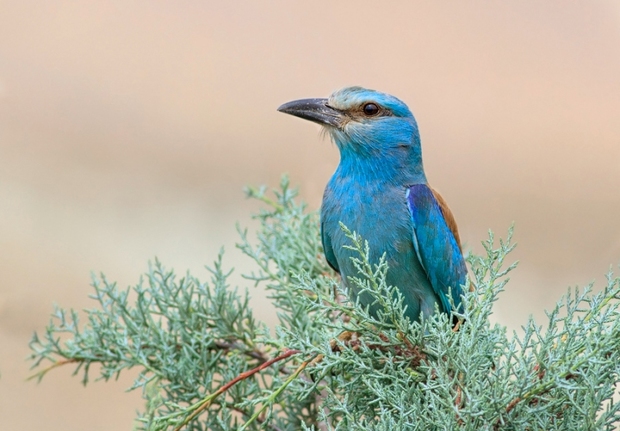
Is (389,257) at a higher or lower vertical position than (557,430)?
higher

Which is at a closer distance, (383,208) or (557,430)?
(557,430)

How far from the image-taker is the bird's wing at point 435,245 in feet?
9.37

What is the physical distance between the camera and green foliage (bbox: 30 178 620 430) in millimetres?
1883

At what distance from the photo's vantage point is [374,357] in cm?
220

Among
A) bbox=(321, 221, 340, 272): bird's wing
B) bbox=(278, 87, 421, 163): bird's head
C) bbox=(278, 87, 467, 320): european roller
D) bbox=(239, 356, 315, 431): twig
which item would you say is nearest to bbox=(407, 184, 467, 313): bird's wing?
bbox=(278, 87, 467, 320): european roller

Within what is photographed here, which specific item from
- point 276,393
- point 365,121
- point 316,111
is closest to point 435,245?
point 365,121

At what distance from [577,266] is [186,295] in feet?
13.1

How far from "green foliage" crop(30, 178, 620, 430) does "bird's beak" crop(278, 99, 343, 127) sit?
575 millimetres

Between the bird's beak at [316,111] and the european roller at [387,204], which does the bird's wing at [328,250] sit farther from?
the bird's beak at [316,111]

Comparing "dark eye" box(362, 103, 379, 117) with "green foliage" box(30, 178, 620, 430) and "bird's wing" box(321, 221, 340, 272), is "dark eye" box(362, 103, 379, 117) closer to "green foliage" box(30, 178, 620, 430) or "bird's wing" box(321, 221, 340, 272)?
"bird's wing" box(321, 221, 340, 272)

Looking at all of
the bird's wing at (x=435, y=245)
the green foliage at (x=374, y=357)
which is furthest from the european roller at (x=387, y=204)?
the green foliage at (x=374, y=357)

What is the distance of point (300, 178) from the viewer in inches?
253

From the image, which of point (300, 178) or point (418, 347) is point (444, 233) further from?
point (300, 178)

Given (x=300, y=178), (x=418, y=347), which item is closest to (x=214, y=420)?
(x=418, y=347)
